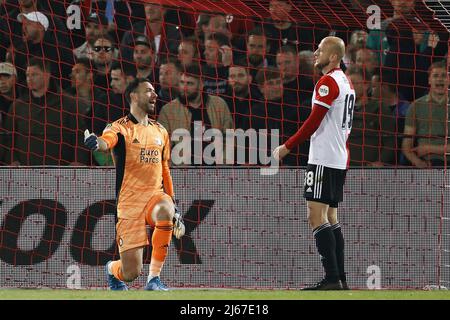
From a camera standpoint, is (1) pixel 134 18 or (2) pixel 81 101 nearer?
(2) pixel 81 101

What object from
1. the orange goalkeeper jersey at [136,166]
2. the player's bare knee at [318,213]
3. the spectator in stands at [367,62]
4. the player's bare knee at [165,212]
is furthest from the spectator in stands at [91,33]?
the player's bare knee at [318,213]

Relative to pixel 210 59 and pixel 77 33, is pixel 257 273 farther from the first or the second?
pixel 77 33

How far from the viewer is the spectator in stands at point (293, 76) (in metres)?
13.2

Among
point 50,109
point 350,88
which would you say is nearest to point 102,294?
point 350,88

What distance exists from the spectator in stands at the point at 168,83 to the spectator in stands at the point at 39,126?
3.20ft

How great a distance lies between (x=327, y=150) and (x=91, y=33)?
4499 millimetres

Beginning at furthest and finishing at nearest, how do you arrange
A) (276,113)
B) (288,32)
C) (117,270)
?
(288,32) → (276,113) → (117,270)

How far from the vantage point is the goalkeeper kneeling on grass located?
1090 centimetres

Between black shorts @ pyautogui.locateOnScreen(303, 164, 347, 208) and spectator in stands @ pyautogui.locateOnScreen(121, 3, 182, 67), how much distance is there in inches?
149

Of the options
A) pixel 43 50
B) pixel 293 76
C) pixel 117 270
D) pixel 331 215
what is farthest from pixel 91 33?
pixel 331 215

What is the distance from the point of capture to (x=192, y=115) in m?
13.0

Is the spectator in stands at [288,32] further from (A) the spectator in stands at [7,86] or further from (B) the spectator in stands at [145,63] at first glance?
(A) the spectator in stands at [7,86]

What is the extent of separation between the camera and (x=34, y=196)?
42.7 feet

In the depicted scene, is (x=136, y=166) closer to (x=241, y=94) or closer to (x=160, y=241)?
(x=160, y=241)
